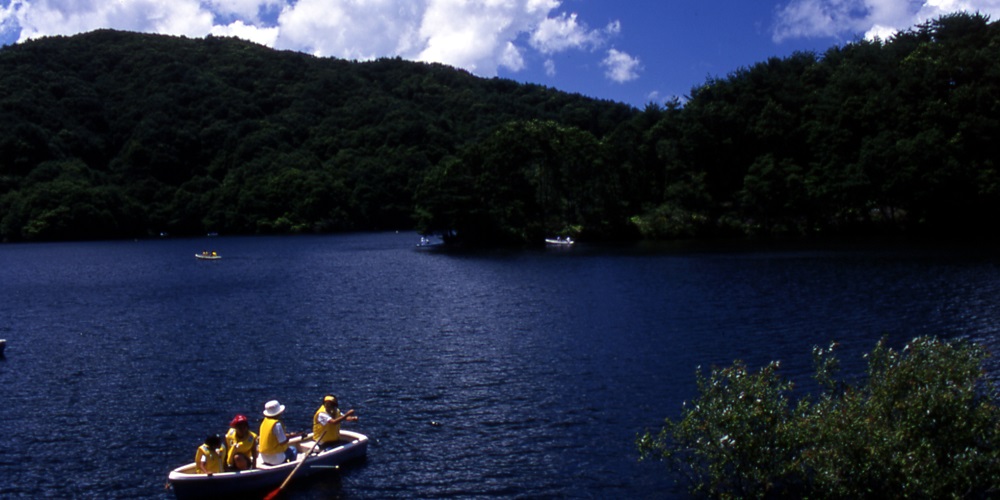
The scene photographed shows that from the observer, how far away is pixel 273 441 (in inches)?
770

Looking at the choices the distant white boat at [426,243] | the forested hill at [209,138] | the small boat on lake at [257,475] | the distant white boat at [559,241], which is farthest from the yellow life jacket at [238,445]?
the forested hill at [209,138]

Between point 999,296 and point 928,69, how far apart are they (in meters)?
55.6

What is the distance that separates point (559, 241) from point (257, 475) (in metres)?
80.1

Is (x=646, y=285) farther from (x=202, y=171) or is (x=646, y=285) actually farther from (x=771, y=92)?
(x=202, y=171)

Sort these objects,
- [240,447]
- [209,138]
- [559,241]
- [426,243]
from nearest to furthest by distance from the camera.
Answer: [240,447], [559,241], [426,243], [209,138]

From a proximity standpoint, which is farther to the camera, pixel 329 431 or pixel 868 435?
pixel 329 431

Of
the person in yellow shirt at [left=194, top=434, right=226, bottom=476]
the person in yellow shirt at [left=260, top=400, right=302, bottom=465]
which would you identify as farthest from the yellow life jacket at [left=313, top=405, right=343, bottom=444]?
the person in yellow shirt at [left=194, top=434, right=226, bottom=476]

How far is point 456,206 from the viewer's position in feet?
316

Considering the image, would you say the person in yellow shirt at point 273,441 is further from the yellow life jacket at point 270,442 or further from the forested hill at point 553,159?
the forested hill at point 553,159

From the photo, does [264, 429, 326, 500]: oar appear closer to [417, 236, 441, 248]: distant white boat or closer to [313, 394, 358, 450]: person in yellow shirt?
[313, 394, 358, 450]: person in yellow shirt

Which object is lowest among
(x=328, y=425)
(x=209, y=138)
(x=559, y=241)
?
(x=328, y=425)

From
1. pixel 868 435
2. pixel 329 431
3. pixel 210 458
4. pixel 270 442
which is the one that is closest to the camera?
pixel 868 435

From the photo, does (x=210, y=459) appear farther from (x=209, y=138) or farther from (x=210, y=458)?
(x=209, y=138)

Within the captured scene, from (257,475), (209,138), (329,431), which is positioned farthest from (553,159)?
(209,138)
